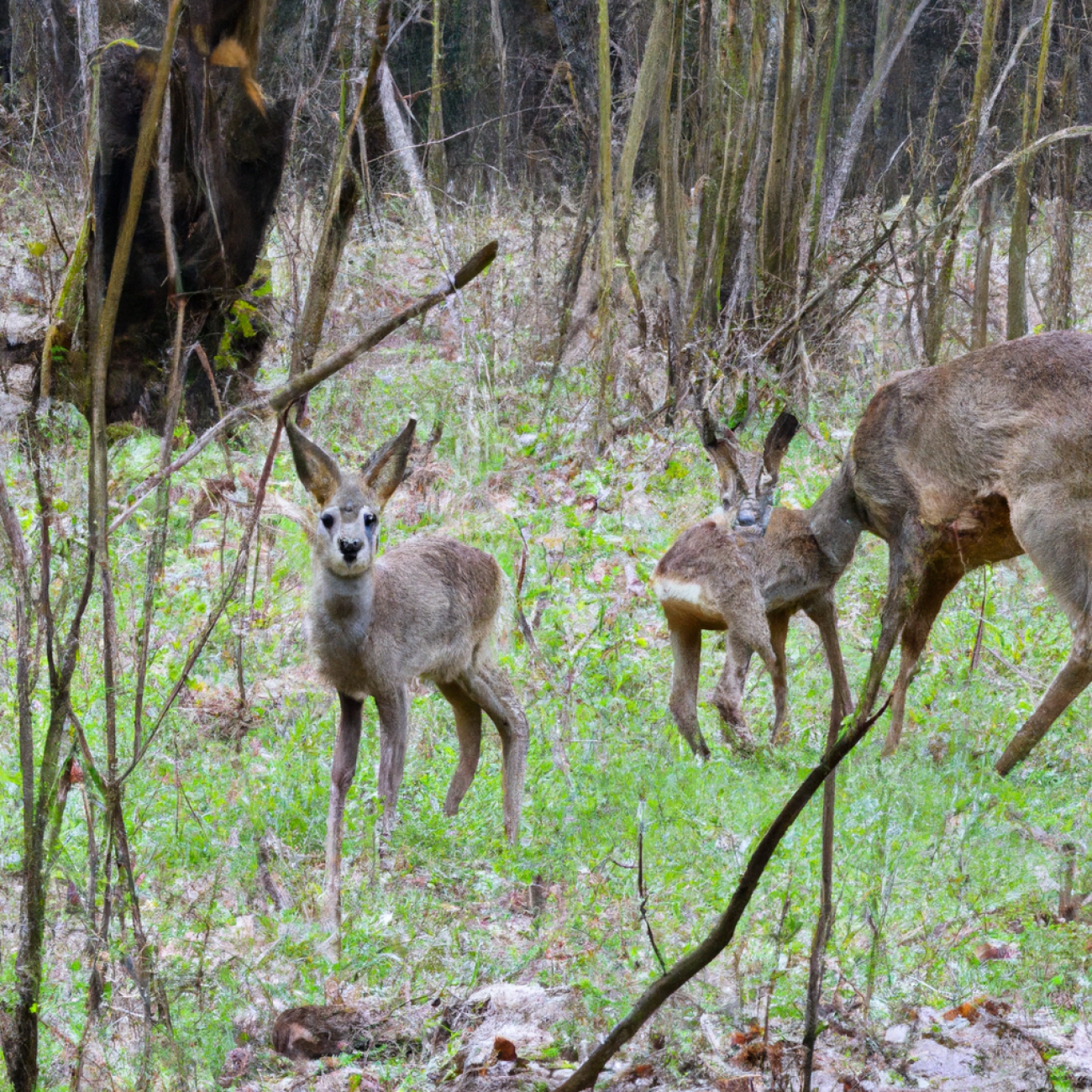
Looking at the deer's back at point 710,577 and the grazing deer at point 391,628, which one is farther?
the deer's back at point 710,577

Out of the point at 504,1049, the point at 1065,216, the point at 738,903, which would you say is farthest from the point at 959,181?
the point at 738,903

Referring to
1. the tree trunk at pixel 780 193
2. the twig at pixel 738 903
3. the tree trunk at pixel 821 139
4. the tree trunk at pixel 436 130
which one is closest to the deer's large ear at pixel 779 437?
the tree trunk at pixel 821 139

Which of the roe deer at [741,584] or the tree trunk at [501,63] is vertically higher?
the tree trunk at [501,63]

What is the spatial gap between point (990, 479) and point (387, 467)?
3105mm

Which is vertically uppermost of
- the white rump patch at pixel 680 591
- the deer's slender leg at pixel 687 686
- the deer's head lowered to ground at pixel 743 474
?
the deer's head lowered to ground at pixel 743 474

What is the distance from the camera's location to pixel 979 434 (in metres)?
6.88

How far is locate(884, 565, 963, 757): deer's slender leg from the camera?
23.6ft

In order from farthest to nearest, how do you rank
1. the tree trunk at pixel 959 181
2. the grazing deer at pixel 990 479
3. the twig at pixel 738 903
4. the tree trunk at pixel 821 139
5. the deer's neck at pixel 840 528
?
the tree trunk at pixel 821 139 < the tree trunk at pixel 959 181 < the deer's neck at pixel 840 528 < the grazing deer at pixel 990 479 < the twig at pixel 738 903

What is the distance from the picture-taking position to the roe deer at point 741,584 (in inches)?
288

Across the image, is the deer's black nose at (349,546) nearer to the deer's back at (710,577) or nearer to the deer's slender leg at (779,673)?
the deer's back at (710,577)

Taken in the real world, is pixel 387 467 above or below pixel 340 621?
above

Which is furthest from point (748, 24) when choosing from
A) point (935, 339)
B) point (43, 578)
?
point (43, 578)

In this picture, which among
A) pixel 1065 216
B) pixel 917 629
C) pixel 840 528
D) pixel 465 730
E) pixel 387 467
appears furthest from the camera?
pixel 1065 216

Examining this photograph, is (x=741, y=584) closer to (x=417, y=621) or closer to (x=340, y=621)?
(x=417, y=621)
